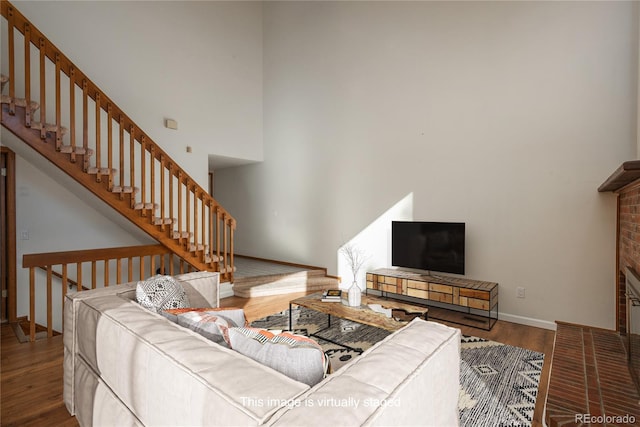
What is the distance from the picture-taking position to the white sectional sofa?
820 millimetres

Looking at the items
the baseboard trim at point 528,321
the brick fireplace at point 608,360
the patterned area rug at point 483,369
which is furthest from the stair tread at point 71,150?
the baseboard trim at point 528,321

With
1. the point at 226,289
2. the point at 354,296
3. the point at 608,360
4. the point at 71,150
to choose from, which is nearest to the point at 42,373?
the point at 71,150

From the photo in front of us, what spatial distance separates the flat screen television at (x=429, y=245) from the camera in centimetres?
391

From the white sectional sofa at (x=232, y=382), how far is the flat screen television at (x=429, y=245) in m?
2.76

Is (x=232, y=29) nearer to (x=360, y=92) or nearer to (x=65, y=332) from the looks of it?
(x=360, y=92)

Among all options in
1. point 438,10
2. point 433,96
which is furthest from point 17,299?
point 438,10

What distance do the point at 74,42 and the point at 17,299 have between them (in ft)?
10.9

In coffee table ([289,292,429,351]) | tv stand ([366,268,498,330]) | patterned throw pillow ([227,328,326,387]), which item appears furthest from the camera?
tv stand ([366,268,498,330])

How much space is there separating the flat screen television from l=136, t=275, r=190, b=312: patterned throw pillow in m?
3.06

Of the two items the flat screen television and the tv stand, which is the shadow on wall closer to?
the flat screen television

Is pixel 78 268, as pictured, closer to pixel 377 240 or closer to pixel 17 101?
pixel 17 101

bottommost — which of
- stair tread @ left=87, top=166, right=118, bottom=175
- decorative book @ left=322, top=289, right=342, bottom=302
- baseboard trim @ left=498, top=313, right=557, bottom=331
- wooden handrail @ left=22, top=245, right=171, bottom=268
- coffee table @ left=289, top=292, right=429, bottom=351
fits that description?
baseboard trim @ left=498, top=313, right=557, bottom=331

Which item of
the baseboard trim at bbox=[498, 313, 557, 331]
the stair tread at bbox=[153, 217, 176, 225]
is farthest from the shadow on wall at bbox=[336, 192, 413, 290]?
the stair tread at bbox=[153, 217, 176, 225]

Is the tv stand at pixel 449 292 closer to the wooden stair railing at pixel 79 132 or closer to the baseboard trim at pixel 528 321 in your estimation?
the baseboard trim at pixel 528 321
